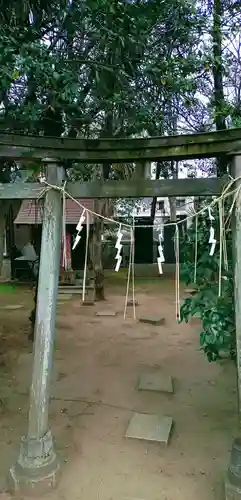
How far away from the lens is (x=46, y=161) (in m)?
3.30

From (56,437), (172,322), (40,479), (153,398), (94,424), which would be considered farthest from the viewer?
(172,322)

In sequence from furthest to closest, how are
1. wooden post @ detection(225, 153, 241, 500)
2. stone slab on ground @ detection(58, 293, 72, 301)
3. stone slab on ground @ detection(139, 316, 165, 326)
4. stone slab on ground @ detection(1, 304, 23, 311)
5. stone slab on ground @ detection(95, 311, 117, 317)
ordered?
stone slab on ground @ detection(58, 293, 72, 301) < stone slab on ground @ detection(1, 304, 23, 311) < stone slab on ground @ detection(95, 311, 117, 317) < stone slab on ground @ detection(139, 316, 165, 326) < wooden post @ detection(225, 153, 241, 500)

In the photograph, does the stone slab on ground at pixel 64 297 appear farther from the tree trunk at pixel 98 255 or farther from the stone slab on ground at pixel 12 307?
the stone slab on ground at pixel 12 307

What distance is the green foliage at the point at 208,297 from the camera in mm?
3219

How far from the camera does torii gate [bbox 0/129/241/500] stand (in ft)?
10.3

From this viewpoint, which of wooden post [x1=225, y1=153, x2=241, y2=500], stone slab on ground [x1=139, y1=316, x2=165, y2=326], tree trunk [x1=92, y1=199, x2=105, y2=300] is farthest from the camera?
tree trunk [x1=92, y1=199, x2=105, y2=300]

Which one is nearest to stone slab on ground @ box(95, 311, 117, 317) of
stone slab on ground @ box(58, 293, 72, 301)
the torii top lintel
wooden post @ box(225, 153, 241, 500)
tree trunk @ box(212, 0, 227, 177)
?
stone slab on ground @ box(58, 293, 72, 301)

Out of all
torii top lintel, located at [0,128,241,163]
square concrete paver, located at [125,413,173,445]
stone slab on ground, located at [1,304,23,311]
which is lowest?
square concrete paver, located at [125,413,173,445]

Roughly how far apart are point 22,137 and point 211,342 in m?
2.23

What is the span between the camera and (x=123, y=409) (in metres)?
4.66

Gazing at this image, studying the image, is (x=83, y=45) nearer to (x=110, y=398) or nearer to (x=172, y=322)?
(x=110, y=398)

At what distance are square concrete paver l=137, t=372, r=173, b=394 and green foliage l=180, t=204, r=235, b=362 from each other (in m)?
1.81

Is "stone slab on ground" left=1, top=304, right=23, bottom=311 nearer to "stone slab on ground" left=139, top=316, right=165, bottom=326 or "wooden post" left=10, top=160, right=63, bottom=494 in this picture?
"stone slab on ground" left=139, top=316, right=165, bottom=326

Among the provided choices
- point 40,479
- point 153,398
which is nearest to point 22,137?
point 40,479
